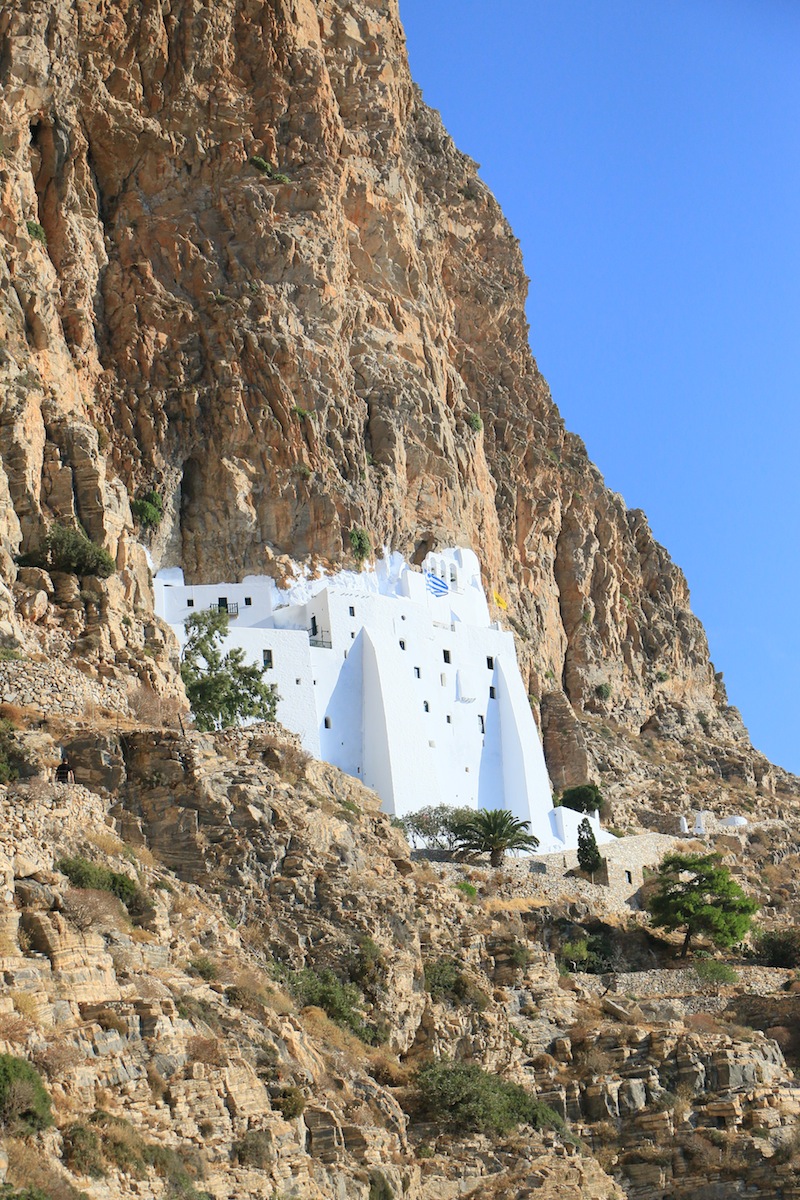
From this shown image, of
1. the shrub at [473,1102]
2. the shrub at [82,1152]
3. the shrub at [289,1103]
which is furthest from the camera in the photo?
the shrub at [473,1102]

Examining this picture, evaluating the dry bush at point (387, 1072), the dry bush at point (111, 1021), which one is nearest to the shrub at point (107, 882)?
the dry bush at point (111, 1021)

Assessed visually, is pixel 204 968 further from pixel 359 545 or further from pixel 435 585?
pixel 435 585

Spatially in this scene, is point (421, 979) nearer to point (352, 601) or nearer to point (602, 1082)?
point (602, 1082)

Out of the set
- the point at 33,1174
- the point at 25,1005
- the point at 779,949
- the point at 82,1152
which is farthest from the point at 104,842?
the point at 779,949

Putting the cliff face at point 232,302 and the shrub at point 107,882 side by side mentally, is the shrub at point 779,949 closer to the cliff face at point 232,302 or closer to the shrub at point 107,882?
the cliff face at point 232,302

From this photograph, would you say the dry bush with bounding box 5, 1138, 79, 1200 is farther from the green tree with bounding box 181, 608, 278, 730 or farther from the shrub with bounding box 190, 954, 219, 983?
the green tree with bounding box 181, 608, 278, 730

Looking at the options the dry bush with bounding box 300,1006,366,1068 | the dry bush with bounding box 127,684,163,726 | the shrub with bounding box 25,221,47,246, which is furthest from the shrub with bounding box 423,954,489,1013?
the shrub with bounding box 25,221,47,246

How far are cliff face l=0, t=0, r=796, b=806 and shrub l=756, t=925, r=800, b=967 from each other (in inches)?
694

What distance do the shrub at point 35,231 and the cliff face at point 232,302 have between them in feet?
A: 0.95

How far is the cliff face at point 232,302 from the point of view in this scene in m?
46.0

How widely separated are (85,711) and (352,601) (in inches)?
779

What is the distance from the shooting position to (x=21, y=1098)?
52.9ft

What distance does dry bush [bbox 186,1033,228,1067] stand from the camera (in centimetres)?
1952

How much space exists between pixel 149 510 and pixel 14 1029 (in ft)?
109
